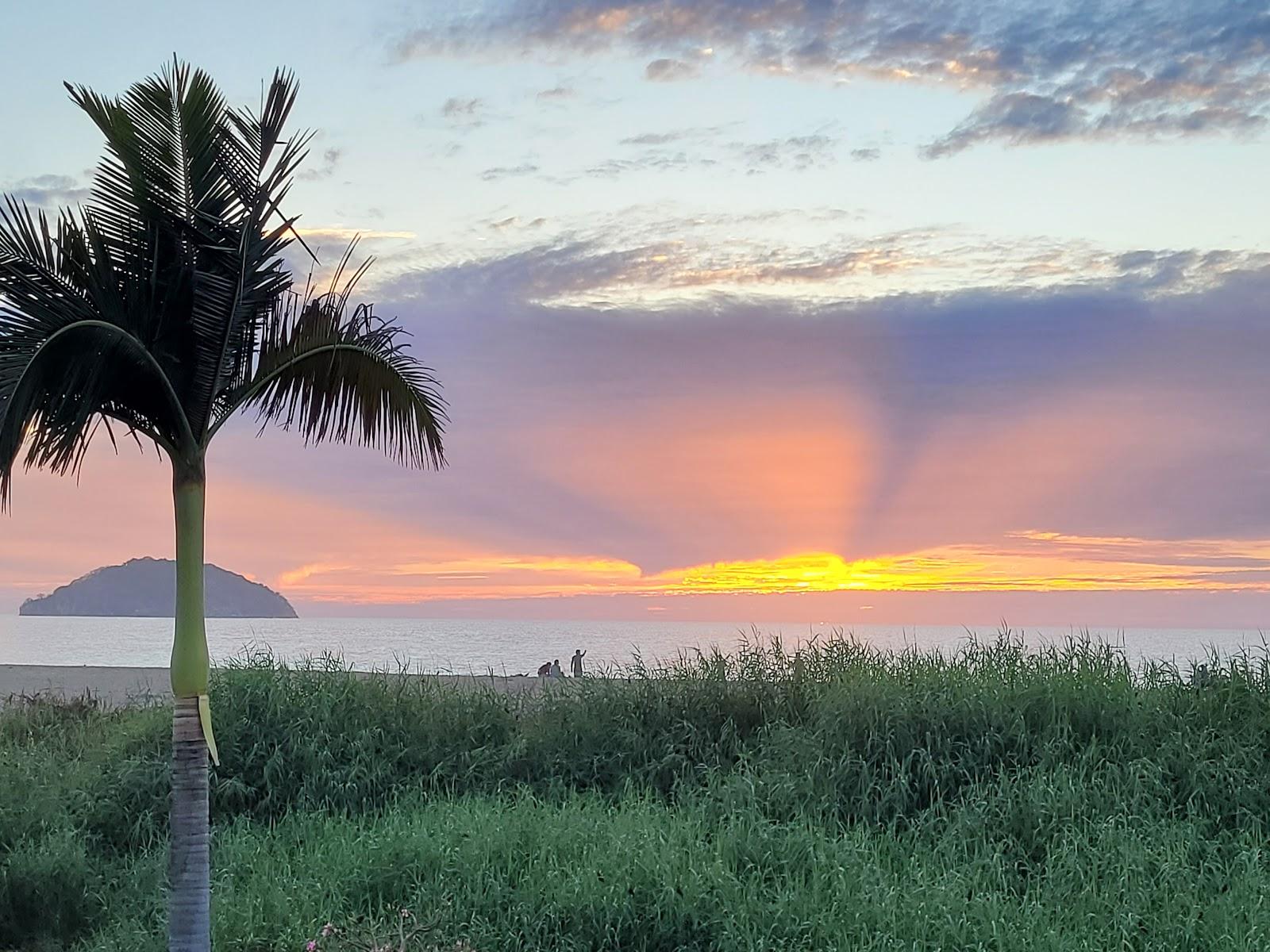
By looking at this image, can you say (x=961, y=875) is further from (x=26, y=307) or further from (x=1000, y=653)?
(x=26, y=307)

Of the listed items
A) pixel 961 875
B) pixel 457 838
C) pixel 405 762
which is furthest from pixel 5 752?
pixel 961 875

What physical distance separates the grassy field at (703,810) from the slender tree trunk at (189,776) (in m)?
0.85

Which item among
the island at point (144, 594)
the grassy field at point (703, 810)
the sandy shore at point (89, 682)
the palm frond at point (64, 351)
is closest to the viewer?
the palm frond at point (64, 351)

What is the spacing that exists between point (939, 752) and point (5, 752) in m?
10.3

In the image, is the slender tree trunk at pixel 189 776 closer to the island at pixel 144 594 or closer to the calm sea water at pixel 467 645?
the calm sea water at pixel 467 645

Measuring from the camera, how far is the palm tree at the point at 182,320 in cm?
704

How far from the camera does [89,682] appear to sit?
23.3m

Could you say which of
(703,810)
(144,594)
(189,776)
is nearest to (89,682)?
(703,810)

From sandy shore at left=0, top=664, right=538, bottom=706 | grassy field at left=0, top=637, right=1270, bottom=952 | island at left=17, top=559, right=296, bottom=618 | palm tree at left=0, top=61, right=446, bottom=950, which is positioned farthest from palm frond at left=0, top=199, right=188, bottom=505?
island at left=17, top=559, right=296, bottom=618

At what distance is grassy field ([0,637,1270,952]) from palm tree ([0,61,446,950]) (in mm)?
1954

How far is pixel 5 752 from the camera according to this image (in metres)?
13.4

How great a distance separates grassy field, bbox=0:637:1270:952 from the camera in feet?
27.0

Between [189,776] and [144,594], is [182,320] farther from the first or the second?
[144,594]

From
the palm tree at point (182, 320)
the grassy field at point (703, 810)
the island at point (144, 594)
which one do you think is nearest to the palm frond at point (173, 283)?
the palm tree at point (182, 320)
